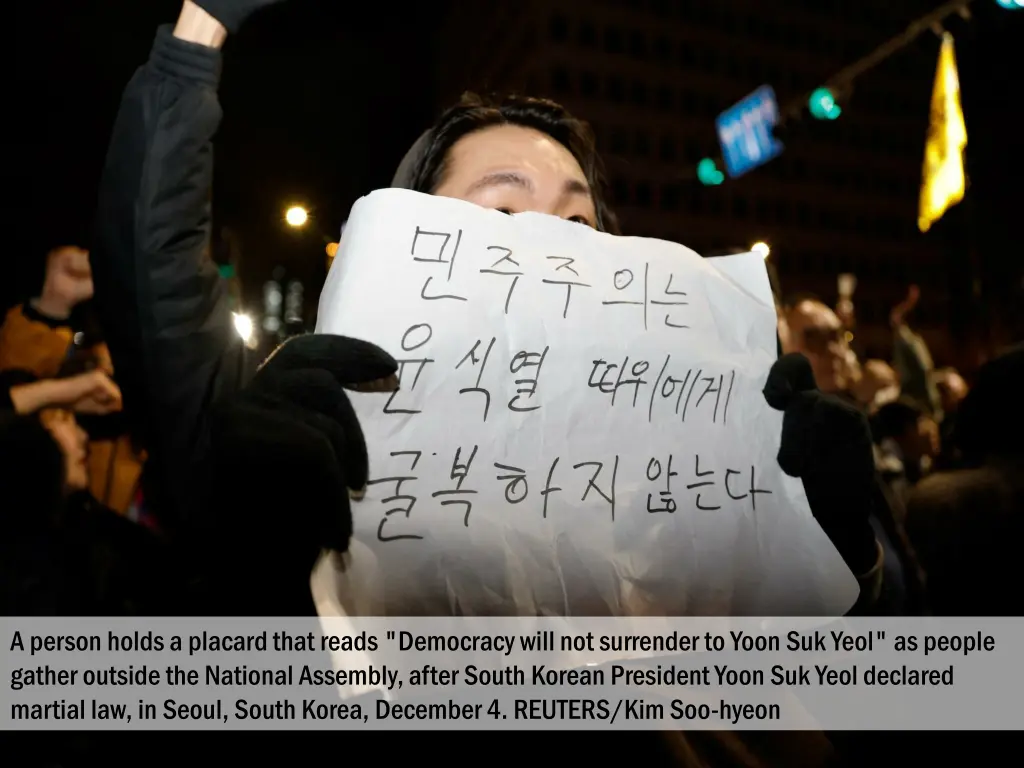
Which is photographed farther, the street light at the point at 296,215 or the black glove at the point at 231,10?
the street light at the point at 296,215

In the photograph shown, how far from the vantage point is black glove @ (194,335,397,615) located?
3.01 feet

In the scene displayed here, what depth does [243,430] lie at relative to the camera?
0.92 meters

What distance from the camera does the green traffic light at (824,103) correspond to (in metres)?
7.02

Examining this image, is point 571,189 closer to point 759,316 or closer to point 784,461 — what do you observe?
point 759,316

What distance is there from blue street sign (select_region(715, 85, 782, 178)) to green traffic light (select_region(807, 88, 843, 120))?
0.82 meters

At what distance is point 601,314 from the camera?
3.66 feet

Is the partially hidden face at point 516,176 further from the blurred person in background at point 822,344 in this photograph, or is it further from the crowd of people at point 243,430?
the blurred person in background at point 822,344

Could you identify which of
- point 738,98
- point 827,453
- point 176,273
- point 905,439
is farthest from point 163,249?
point 738,98

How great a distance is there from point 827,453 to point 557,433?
52cm

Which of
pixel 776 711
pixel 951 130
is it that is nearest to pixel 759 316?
pixel 776 711

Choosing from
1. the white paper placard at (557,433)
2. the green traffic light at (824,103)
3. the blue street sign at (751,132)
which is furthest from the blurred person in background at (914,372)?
the white paper placard at (557,433)

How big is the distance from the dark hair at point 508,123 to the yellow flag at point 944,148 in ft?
14.9

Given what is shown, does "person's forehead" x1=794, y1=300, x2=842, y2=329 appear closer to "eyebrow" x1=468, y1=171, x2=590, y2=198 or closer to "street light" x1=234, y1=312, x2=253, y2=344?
"eyebrow" x1=468, y1=171, x2=590, y2=198
